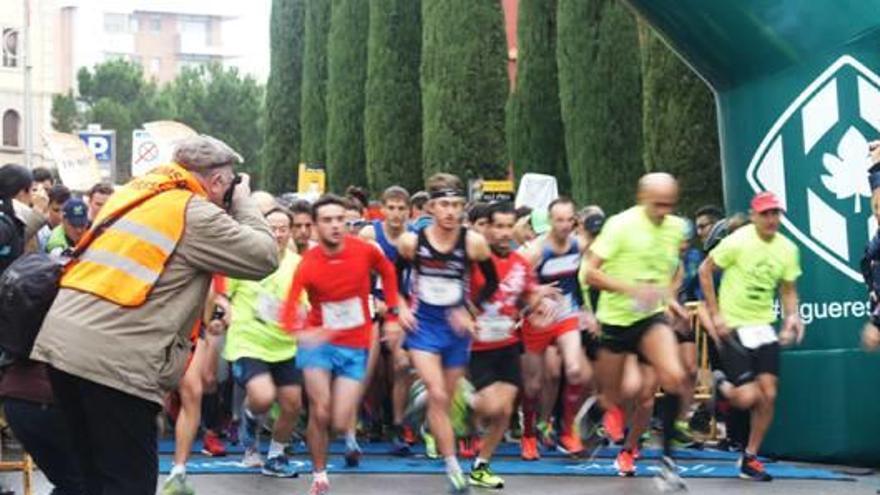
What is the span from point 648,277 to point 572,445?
245cm

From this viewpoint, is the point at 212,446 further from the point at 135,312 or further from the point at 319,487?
the point at 135,312

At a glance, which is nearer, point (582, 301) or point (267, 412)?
point (267, 412)

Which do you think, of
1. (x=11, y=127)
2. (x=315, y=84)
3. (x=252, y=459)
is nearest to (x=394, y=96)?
(x=315, y=84)

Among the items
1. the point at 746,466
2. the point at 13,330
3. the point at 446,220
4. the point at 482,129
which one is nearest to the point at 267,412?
the point at 446,220

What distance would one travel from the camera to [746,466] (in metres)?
12.5

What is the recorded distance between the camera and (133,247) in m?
6.94

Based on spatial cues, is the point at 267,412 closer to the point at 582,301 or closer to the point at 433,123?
the point at 582,301

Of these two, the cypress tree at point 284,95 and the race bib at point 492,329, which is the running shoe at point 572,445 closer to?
the race bib at point 492,329

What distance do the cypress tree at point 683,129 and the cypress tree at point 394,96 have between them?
39.2 feet

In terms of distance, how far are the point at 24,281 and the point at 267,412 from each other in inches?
218

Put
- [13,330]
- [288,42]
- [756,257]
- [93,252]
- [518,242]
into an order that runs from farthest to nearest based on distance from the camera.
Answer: [288,42], [518,242], [756,257], [13,330], [93,252]

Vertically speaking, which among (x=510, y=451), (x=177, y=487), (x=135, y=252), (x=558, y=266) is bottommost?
(x=510, y=451)

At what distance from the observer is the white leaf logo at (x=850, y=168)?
12508 mm

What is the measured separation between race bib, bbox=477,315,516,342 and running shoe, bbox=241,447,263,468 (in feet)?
6.62
